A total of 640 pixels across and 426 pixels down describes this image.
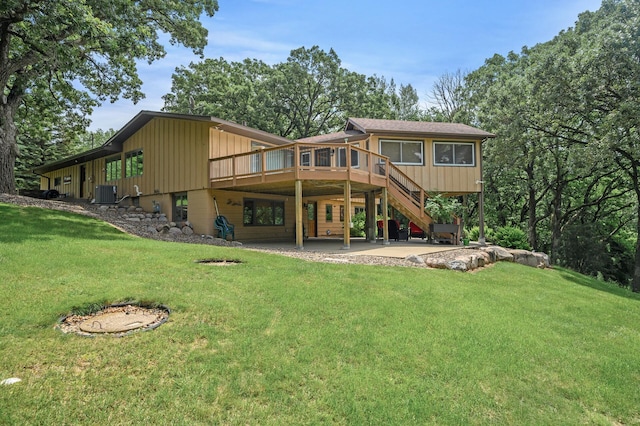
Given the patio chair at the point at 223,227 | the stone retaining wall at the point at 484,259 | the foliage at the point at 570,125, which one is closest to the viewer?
the stone retaining wall at the point at 484,259

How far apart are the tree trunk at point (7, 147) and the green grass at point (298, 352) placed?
424 inches

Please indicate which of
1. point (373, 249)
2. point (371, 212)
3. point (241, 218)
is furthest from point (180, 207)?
point (373, 249)

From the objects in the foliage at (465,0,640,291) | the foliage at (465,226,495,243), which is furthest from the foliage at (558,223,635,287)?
the foliage at (465,226,495,243)

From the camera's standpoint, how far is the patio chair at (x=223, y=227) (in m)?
14.1

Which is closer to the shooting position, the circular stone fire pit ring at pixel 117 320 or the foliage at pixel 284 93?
the circular stone fire pit ring at pixel 117 320

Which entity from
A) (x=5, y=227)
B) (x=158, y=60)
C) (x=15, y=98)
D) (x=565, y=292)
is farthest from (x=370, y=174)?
(x=15, y=98)

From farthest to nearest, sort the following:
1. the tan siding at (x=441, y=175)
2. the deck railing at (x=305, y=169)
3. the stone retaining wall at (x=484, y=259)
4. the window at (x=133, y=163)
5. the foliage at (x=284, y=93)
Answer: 1. the foliage at (x=284, y=93)
2. the window at (x=133, y=163)
3. the tan siding at (x=441, y=175)
4. the deck railing at (x=305, y=169)
5. the stone retaining wall at (x=484, y=259)

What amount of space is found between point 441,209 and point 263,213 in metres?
7.69

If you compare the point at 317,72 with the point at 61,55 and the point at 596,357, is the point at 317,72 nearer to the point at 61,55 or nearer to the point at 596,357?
the point at 61,55

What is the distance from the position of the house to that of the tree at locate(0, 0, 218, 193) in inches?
106

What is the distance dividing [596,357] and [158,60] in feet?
66.6

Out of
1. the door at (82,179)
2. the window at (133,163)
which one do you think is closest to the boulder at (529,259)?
the window at (133,163)

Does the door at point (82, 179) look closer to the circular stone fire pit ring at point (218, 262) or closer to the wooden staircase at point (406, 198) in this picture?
the wooden staircase at point (406, 198)

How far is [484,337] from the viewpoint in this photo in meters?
4.92
